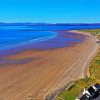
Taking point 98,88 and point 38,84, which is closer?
point 98,88

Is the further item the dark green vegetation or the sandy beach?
the sandy beach

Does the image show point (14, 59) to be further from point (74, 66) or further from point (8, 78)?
point (8, 78)

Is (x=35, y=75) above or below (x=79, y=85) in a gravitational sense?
below

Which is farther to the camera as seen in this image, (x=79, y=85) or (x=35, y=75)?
(x=35, y=75)

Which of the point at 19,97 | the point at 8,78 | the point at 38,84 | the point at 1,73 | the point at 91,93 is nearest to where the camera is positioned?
the point at 91,93

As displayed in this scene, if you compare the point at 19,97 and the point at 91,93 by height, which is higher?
the point at 91,93

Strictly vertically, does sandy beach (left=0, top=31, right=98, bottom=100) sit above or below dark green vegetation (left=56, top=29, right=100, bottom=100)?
below

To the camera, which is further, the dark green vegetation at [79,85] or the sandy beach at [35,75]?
the sandy beach at [35,75]

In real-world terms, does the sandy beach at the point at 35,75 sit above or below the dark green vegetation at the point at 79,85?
below

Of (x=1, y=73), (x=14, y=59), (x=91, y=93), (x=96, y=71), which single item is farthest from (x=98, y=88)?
(x=14, y=59)

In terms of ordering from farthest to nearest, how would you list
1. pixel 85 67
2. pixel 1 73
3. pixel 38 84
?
pixel 85 67
pixel 1 73
pixel 38 84
